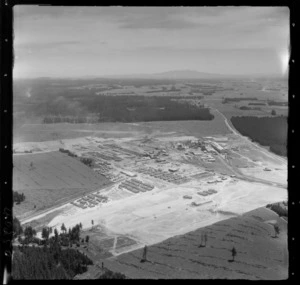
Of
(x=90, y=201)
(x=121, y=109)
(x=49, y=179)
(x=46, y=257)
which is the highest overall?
(x=121, y=109)

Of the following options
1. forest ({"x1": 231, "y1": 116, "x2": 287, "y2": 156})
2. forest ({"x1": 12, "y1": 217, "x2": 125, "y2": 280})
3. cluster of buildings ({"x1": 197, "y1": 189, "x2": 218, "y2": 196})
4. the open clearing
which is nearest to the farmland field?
forest ({"x1": 12, "y1": 217, "x2": 125, "y2": 280})

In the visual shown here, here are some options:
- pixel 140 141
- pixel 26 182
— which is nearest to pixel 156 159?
pixel 140 141

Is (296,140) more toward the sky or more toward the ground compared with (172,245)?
more toward the sky

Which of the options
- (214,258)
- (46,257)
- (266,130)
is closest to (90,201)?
(46,257)

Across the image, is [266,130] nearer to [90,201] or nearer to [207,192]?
[207,192]
